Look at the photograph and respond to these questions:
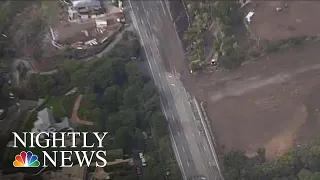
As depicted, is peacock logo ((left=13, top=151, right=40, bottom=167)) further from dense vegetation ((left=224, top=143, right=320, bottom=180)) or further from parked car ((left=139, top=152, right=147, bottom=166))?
dense vegetation ((left=224, top=143, right=320, bottom=180))

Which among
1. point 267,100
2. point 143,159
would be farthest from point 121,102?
point 267,100

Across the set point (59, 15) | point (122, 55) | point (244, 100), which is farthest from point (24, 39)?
point (244, 100)

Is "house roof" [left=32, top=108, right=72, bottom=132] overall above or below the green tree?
above

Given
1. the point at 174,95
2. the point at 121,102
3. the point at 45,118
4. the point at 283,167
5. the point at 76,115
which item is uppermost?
the point at 174,95

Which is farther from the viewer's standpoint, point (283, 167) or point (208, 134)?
point (208, 134)

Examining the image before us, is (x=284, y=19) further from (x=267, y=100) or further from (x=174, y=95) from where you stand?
(x=174, y=95)

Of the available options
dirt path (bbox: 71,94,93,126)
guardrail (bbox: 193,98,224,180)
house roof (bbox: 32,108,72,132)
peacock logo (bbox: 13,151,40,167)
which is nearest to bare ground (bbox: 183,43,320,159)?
guardrail (bbox: 193,98,224,180)
